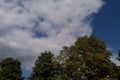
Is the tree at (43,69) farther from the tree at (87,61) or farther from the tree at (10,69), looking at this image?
the tree at (10,69)

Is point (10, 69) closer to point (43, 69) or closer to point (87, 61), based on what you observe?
point (43, 69)

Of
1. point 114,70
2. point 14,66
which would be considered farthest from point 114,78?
point 14,66

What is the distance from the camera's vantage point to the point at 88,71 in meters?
84.1

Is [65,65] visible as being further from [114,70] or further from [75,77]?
[114,70]

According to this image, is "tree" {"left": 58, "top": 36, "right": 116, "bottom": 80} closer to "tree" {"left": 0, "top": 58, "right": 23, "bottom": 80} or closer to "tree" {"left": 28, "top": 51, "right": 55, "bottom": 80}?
"tree" {"left": 28, "top": 51, "right": 55, "bottom": 80}

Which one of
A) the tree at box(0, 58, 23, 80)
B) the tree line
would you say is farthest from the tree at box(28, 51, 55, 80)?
the tree at box(0, 58, 23, 80)

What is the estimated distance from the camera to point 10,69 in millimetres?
104875

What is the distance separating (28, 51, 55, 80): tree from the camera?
304 ft

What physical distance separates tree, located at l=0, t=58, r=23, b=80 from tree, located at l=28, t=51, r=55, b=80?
10.9 meters

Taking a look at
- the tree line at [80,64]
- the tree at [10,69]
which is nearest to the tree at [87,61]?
the tree line at [80,64]

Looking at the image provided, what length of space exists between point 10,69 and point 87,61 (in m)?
27.3

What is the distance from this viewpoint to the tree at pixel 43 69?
304 feet

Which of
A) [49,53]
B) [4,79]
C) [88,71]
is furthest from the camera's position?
[4,79]

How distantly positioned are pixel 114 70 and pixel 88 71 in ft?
26.3
